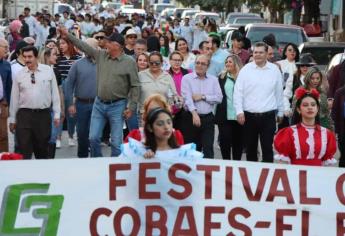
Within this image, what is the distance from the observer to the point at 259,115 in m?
11.7

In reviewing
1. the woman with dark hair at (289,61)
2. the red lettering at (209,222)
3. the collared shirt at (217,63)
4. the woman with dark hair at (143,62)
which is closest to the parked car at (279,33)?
the woman with dark hair at (289,61)

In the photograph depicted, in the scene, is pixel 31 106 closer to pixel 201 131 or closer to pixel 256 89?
pixel 201 131

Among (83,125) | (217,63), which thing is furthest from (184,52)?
(83,125)

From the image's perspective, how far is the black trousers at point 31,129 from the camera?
11.1m

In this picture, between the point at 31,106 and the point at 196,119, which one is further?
the point at 196,119

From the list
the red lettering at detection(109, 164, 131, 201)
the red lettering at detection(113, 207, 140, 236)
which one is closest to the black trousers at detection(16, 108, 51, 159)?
the red lettering at detection(109, 164, 131, 201)

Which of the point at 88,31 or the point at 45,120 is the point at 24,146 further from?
the point at 88,31

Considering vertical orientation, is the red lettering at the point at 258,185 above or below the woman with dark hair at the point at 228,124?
above

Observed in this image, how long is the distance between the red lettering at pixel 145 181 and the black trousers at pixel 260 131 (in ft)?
13.1

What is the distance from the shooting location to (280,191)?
25.8 ft

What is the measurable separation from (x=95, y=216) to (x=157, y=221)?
45cm

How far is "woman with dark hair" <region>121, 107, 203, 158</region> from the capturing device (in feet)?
25.9

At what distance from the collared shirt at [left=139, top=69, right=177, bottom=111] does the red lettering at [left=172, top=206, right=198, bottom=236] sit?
4.24m

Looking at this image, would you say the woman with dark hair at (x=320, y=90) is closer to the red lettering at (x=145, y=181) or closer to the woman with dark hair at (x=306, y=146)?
the woman with dark hair at (x=306, y=146)
